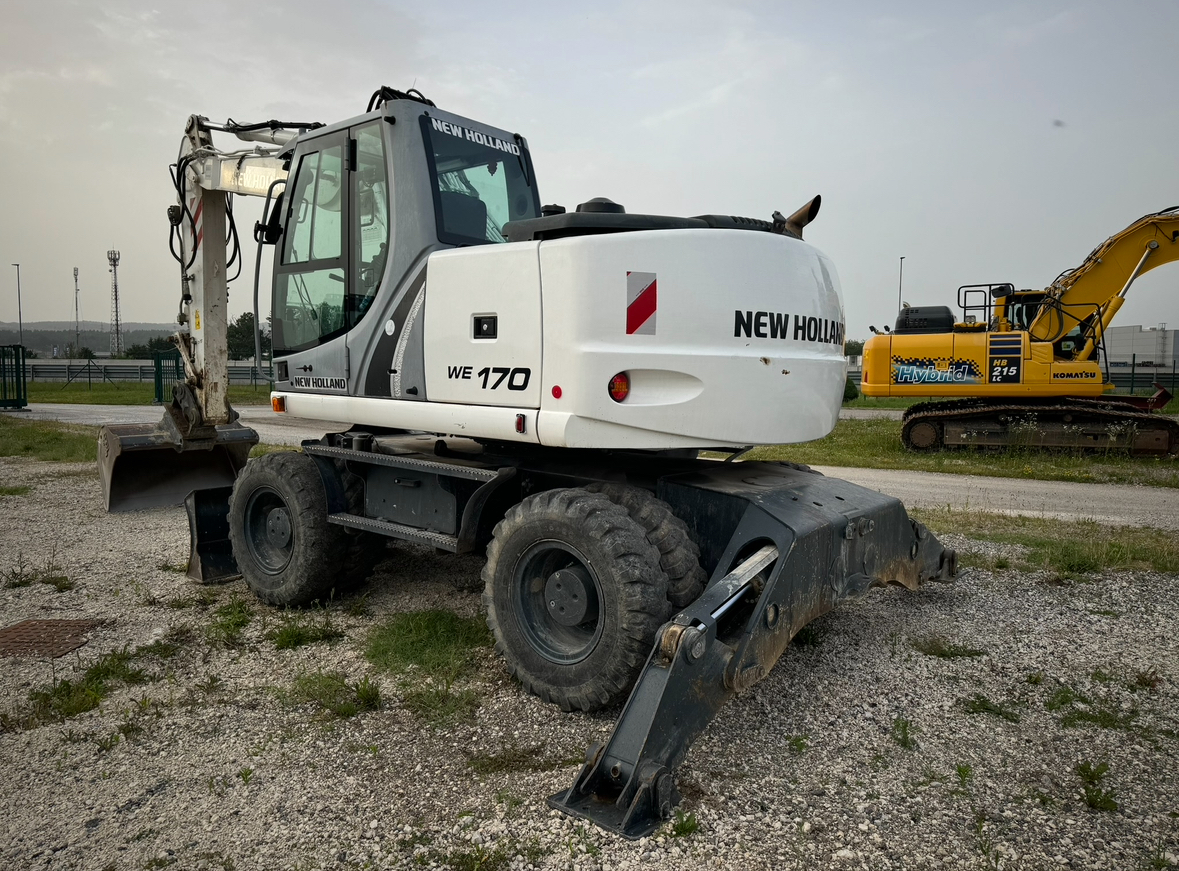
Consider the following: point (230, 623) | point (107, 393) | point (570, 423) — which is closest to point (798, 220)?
point (570, 423)

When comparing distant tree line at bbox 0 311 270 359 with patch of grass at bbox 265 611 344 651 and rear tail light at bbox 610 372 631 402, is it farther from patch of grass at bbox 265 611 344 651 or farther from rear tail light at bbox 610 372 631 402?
rear tail light at bbox 610 372 631 402

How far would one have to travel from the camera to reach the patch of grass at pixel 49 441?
43.2 ft

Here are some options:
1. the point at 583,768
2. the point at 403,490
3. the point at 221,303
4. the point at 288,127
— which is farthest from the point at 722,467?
the point at 221,303

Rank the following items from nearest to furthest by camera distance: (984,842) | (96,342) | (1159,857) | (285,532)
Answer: (1159,857) < (984,842) < (285,532) < (96,342)

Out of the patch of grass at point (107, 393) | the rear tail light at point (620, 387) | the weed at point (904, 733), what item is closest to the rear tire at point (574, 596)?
the rear tail light at point (620, 387)

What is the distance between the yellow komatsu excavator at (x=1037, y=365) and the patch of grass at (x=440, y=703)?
12.0m

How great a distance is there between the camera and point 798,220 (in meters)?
4.64

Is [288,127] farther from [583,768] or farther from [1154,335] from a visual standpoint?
[1154,335]

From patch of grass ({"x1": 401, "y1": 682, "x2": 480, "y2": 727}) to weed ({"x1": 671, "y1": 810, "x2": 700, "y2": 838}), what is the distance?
123cm

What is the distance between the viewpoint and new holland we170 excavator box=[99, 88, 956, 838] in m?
3.75

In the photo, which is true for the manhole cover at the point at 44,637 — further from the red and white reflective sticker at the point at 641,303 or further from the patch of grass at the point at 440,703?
the red and white reflective sticker at the point at 641,303

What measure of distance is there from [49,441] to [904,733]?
1540cm

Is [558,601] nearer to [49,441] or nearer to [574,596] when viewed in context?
[574,596]

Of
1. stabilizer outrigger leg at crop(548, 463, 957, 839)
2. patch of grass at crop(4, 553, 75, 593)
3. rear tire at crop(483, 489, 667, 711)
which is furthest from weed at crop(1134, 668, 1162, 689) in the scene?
patch of grass at crop(4, 553, 75, 593)
